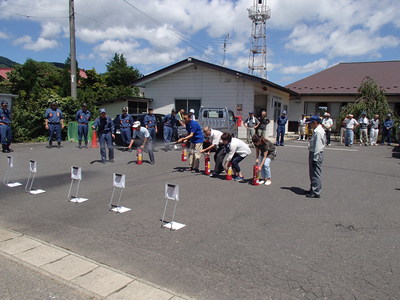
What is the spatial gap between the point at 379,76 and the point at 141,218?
25010 millimetres

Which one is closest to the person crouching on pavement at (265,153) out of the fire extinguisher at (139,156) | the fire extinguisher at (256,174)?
the fire extinguisher at (256,174)

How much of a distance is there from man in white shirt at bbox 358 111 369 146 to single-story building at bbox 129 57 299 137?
5.21 meters

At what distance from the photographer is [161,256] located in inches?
155

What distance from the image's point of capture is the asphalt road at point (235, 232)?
3393 mm

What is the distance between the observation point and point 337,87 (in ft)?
77.3

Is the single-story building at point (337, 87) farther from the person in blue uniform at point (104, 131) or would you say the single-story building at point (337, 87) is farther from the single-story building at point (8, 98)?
the single-story building at point (8, 98)

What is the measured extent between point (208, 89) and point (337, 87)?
10579 millimetres

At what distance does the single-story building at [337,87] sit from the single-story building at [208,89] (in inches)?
125

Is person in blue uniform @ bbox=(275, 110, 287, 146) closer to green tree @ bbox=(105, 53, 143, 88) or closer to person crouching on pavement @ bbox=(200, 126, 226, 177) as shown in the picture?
person crouching on pavement @ bbox=(200, 126, 226, 177)

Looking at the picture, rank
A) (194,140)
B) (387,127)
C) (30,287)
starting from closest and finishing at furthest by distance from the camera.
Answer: (30,287)
(194,140)
(387,127)

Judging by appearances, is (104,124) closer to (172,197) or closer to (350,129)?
(172,197)

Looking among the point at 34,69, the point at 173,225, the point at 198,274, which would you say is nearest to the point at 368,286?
the point at 198,274

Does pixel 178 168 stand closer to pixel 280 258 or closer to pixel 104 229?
pixel 104 229

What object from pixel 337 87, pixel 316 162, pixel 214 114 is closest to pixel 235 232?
pixel 316 162
